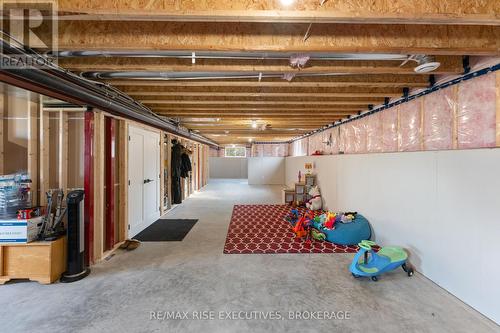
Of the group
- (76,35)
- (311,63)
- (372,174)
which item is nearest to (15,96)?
(76,35)

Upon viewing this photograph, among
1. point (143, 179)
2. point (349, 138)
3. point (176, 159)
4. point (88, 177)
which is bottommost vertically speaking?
point (143, 179)

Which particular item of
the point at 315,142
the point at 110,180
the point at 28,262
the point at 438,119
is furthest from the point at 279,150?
the point at 28,262

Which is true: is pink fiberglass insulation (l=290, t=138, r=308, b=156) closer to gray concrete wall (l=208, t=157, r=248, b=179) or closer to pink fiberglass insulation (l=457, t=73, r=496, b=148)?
gray concrete wall (l=208, t=157, r=248, b=179)

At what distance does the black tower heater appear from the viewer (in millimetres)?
2447

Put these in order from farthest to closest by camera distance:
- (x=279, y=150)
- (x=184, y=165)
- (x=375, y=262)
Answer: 1. (x=279, y=150)
2. (x=184, y=165)
3. (x=375, y=262)

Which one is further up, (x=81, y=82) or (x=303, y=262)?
(x=81, y=82)

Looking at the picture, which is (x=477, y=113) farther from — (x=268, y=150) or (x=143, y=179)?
(x=268, y=150)

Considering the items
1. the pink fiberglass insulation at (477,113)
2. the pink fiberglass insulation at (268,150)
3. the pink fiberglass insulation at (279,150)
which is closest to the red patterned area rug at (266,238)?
the pink fiberglass insulation at (477,113)

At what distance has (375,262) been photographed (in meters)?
2.54

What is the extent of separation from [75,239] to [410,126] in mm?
4659

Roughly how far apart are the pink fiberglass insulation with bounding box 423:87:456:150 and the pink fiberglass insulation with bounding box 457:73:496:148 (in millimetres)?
126

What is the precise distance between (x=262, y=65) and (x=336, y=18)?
0.88 metres

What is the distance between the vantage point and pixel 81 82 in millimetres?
2295

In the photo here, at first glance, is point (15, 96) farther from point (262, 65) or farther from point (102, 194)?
point (262, 65)
